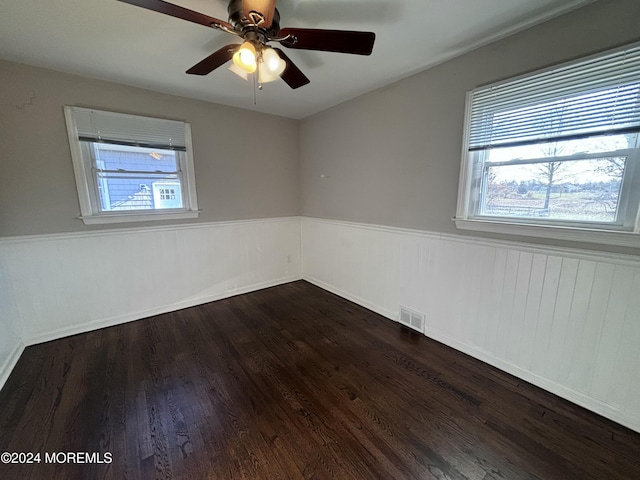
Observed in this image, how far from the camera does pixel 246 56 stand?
4.82 ft

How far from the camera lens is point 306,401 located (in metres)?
1.75

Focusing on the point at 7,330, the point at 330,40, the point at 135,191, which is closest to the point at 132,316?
the point at 7,330

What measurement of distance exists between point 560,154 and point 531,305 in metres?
1.06

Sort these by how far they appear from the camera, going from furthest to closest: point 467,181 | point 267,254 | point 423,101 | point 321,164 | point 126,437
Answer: point 267,254 < point 321,164 < point 423,101 < point 467,181 < point 126,437

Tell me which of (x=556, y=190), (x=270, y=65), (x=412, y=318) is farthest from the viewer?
(x=412, y=318)

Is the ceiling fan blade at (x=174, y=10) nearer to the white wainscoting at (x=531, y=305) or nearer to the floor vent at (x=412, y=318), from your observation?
the white wainscoting at (x=531, y=305)

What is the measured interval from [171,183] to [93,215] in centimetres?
Answer: 80

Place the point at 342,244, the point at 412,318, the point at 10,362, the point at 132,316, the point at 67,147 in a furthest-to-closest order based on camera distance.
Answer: the point at 342,244 → the point at 132,316 → the point at 412,318 → the point at 67,147 → the point at 10,362

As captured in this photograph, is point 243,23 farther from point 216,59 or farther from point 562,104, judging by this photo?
point 562,104

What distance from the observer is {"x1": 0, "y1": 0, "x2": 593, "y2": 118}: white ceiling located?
1.54 m

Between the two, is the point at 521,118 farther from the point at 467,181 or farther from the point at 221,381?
the point at 221,381

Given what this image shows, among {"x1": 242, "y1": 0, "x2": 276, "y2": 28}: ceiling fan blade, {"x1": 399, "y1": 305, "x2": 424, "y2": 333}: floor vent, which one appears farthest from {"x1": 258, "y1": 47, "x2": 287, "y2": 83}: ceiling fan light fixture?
{"x1": 399, "y1": 305, "x2": 424, "y2": 333}: floor vent

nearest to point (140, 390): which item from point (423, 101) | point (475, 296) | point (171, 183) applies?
point (171, 183)

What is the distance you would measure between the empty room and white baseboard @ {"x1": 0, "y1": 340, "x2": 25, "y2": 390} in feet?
0.08
